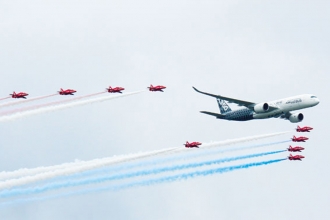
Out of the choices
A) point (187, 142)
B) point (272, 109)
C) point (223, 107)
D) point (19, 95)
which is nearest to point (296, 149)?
point (272, 109)

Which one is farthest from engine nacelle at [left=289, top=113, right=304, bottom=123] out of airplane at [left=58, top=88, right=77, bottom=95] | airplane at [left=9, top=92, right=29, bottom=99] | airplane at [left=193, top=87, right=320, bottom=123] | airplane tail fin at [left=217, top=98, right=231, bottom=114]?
airplane at [left=9, top=92, right=29, bottom=99]

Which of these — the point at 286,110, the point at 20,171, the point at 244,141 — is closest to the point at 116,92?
the point at 20,171

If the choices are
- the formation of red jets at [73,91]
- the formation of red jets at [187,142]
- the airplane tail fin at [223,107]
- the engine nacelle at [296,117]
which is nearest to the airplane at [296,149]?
the formation of red jets at [187,142]

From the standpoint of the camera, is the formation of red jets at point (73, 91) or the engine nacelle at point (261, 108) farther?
the engine nacelle at point (261, 108)

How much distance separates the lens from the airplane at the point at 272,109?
6412 inches

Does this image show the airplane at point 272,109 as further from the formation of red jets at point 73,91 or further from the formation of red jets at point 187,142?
the formation of red jets at point 73,91

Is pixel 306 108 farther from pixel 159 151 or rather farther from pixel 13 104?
pixel 13 104

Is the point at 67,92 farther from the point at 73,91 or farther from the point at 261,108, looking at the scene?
the point at 261,108

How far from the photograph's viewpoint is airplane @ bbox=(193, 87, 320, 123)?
163m

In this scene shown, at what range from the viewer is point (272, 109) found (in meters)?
164

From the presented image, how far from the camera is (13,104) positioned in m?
127

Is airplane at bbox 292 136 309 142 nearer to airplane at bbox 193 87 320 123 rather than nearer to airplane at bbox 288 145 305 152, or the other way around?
airplane at bbox 288 145 305 152

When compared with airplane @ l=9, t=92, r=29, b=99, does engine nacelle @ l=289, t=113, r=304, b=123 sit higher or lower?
Answer: lower

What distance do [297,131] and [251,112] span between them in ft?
31.6
